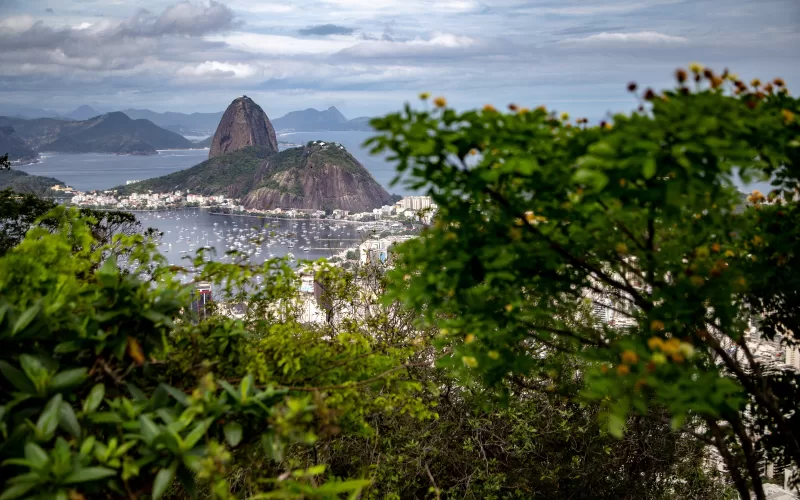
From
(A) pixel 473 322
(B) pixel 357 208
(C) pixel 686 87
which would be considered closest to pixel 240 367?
(A) pixel 473 322

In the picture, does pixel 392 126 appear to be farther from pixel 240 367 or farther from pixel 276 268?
pixel 276 268

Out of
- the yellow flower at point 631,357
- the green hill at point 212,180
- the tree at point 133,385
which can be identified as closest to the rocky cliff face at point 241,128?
the green hill at point 212,180

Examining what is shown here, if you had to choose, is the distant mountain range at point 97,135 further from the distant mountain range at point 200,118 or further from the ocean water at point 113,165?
the distant mountain range at point 200,118

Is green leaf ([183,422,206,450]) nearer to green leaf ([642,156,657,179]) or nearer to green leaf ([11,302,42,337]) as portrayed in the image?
green leaf ([11,302,42,337])

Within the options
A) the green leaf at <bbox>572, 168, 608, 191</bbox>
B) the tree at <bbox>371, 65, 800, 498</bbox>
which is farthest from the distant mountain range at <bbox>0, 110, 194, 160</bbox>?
the green leaf at <bbox>572, 168, 608, 191</bbox>

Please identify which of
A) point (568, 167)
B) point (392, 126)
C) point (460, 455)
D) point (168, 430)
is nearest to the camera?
point (168, 430)
